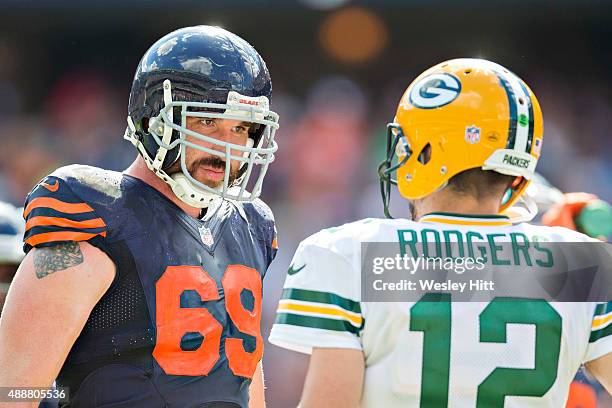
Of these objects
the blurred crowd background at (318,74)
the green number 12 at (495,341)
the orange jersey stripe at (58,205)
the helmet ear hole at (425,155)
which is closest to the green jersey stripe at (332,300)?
the green number 12 at (495,341)

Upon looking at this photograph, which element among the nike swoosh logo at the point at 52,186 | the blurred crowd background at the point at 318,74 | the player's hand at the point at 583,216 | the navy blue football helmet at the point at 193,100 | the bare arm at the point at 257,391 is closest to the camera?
the nike swoosh logo at the point at 52,186

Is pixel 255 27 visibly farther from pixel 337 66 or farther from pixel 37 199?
pixel 37 199

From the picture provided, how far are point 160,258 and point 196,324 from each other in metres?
0.18

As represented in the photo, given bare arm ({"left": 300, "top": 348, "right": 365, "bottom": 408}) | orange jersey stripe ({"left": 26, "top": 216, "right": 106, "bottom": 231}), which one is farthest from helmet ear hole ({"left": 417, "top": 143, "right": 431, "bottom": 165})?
orange jersey stripe ({"left": 26, "top": 216, "right": 106, "bottom": 231})

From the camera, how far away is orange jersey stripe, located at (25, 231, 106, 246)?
211 cm

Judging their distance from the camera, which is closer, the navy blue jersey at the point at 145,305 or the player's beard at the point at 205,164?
the navy blue jersey at the point at 145,305

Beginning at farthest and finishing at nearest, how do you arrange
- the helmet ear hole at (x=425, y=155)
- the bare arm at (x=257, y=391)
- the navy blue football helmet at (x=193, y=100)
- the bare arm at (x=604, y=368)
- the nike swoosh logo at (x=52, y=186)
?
1. the bare arm at (x=257, y=391)
2. the navy blue football helmet at (x=193, y=100)
3. the nike swoosh logo at (x=52, y=186)
4. the helmet ear hole at (x=425, y=155)
5. the bare arm at (x=604, y=368)

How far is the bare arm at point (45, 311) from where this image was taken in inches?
81.3

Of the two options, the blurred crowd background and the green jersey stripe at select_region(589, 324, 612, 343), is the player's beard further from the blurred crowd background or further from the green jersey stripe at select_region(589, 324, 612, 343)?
the blurred crowd background

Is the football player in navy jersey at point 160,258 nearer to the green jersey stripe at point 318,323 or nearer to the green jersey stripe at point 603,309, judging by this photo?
the green jersey stripe at point 318,323

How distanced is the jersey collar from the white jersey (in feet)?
0.11

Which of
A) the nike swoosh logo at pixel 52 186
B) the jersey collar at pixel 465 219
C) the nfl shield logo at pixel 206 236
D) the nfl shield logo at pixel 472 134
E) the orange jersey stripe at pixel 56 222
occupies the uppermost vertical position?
the nfl shield logo at pixel 472 134

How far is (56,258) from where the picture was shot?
6.91 ft

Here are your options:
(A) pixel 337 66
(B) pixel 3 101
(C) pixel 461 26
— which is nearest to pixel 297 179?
(A) pixel 337 66
